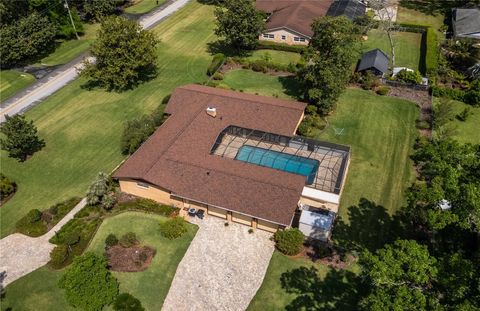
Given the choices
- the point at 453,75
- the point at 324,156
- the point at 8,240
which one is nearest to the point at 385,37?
the point at 453,75

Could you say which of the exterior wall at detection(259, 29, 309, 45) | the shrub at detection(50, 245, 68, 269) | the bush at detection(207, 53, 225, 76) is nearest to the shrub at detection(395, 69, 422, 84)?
the exterior wall at detection(259, 29, 309, 45)

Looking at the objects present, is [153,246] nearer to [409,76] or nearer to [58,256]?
[58,256]

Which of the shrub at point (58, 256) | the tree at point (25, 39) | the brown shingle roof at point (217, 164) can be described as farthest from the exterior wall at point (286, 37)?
the shrub at point (58, 256)

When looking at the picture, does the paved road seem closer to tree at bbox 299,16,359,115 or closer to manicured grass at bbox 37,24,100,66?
manicured grass at bbox 37,24,100,66

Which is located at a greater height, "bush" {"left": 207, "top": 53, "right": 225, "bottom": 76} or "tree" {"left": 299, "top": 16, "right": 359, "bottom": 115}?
"tree" {"left": 299, "top": 16, "right": 359, "bottom": 115}

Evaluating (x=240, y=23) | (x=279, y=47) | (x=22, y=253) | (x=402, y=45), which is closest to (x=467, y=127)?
(x=402, y=45)

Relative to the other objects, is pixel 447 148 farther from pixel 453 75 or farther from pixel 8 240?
pixel 8 240

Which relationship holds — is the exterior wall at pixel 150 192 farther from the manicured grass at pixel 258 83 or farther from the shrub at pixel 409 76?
the shrub at pixel 409 76
